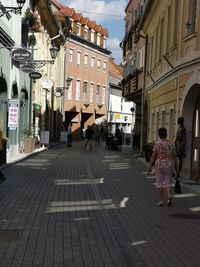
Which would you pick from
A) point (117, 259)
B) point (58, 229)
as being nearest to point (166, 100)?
point (58, 229)

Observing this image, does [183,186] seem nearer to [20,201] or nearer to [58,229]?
[20,201]

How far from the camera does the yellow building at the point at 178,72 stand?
17.4m

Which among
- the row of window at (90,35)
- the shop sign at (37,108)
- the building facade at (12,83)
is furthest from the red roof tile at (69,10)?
the building facade at (12,83)

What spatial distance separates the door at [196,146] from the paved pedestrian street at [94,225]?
5.05 ft

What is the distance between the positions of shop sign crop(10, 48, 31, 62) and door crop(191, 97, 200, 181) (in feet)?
27.2

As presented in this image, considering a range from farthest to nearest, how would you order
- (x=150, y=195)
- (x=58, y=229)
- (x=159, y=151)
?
(x=150, y=195)
(x=159, y=151)
(x=58, y=229)

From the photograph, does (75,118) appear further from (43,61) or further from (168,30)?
(168,30)

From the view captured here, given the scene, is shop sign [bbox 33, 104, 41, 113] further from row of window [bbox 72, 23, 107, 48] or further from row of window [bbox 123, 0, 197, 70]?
row of window [bbox 72, 23, 107, 48]

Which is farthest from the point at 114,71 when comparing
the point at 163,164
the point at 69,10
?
the point at 163,164

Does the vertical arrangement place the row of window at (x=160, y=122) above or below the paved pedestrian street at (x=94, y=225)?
above

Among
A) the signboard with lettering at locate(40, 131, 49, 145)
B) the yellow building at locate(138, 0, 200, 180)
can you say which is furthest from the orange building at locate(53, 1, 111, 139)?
the yellow building at locate(138, 0, 200, 180)

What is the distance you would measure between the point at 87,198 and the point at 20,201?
165cm

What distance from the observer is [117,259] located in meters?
6.95

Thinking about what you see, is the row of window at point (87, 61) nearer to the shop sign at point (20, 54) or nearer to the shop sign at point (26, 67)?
the shop sign at point (26, 67)
